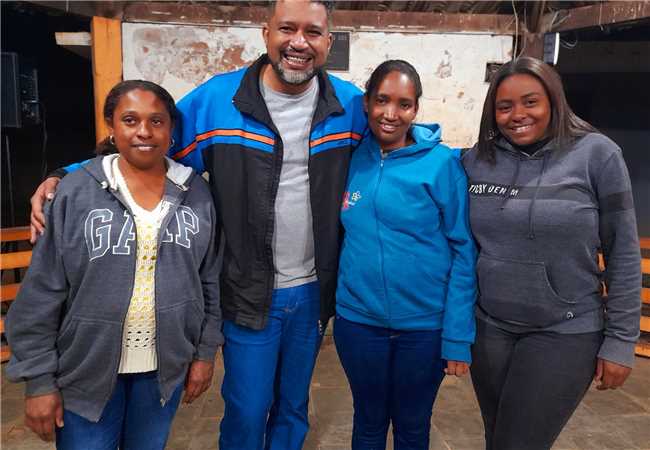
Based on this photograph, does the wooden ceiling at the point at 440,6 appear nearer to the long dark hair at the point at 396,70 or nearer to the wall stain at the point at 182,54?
the wall stain at the point at 182,54

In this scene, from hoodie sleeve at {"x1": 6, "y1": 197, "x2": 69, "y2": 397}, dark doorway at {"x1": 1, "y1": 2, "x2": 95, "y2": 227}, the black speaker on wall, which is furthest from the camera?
dark doorway at {"x1": 1, "y1": 2, "x2": 95, "y2": 227}

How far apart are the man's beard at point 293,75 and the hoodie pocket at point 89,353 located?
3.83 ft

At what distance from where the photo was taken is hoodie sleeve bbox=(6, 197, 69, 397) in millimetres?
1616

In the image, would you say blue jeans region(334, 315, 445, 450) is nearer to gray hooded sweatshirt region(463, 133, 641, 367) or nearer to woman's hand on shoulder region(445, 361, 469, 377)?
woman's hand on shoulder region(445, 361, 469, 377)

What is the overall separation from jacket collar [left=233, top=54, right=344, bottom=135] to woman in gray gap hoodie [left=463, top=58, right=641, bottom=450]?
2.27 ft

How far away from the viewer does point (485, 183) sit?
76.0 inches

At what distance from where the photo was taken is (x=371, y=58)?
4.22m

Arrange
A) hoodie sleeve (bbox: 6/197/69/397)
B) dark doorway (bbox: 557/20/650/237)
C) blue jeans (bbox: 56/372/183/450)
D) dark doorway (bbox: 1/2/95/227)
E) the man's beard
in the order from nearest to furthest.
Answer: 1. hoodie sleeve (bbox: 6/197/69/397)
2. blue jeans (bbox: 56/372/183/450)
3. the man's beard
4. dark doorway (bbox: 557/20/650/237)
5. dark doorway (bbox: 1/2/95/227)

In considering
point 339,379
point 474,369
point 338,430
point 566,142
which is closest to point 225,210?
point 474,369

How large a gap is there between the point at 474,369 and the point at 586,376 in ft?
1.34

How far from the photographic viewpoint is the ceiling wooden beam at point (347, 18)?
397cm

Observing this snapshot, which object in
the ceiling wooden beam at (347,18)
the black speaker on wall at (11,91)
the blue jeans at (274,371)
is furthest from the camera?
the black speaker on wall at (11,91)

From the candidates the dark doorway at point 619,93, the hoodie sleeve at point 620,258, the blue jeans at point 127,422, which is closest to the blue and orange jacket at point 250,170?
the blue jeans at point 127,422

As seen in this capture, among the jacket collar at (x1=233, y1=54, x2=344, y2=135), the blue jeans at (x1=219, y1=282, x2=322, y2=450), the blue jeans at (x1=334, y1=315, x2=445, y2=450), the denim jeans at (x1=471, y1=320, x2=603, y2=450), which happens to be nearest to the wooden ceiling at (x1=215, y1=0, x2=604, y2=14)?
the jacket collar at (x1=233, y1=54, x2=344, y2=135)
